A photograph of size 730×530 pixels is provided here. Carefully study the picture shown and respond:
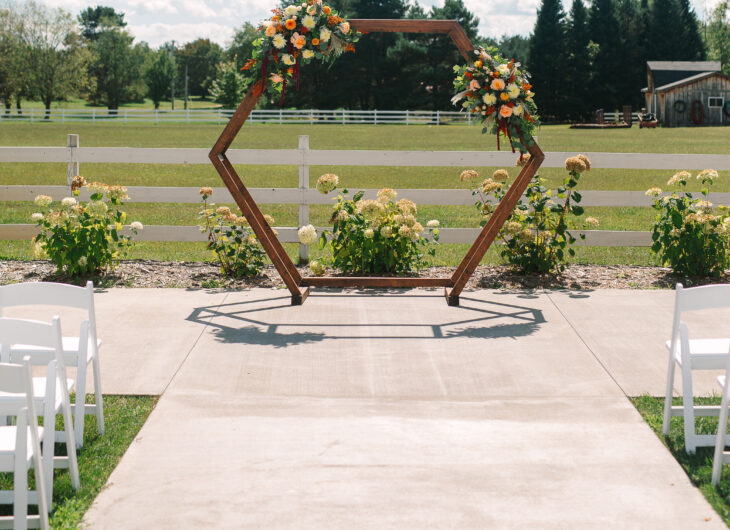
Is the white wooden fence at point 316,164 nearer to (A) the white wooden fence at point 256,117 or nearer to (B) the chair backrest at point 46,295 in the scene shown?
(B) the chair backrest at point 46,295

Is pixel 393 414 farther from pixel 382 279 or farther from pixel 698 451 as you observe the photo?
pixel 382 279

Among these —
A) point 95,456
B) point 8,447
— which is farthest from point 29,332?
point 95,456

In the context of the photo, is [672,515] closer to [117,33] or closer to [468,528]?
[468,528]

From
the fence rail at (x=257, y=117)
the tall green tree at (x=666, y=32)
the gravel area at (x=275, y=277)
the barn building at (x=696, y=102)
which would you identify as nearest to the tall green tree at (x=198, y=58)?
the tall green tree at (x=666, y=32)

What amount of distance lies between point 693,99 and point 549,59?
18812mm

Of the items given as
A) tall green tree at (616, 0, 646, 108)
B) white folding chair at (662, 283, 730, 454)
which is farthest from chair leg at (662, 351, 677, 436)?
tall green tree at (616, 0, 646, 108)

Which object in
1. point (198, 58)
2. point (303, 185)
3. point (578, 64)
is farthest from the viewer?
point (198, 58)

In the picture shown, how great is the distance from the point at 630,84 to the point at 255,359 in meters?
73.0

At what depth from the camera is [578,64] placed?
72438 millimetres

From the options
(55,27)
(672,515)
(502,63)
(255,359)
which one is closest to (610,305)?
(502,63)

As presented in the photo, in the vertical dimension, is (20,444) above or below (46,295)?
below

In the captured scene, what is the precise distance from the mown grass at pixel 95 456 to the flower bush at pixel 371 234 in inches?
147

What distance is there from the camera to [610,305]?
7.68m

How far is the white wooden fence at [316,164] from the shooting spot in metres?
9.74
